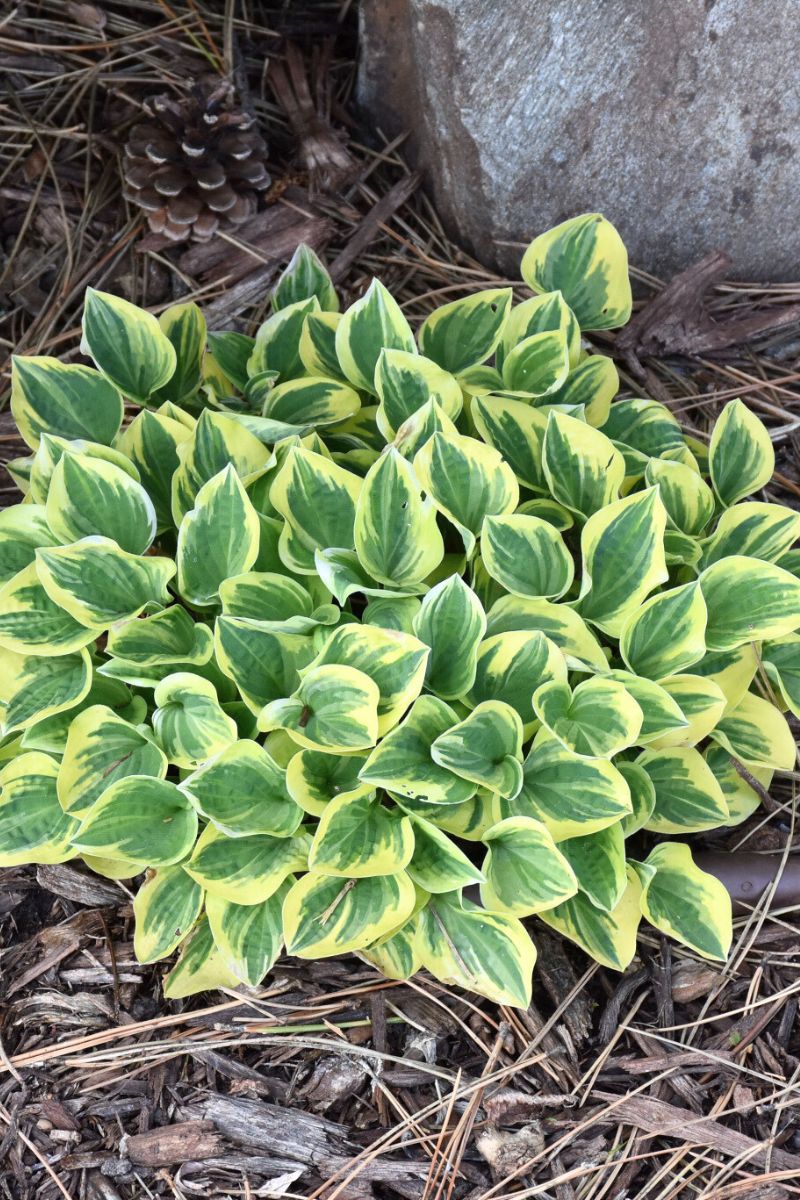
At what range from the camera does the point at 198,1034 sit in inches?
48.1

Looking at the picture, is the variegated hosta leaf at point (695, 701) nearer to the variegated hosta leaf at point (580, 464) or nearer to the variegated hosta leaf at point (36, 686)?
the variegated hosta leaf at point (580, 464)

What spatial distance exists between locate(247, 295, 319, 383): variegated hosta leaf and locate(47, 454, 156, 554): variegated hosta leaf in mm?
359

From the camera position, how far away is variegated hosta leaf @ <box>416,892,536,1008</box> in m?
1.04

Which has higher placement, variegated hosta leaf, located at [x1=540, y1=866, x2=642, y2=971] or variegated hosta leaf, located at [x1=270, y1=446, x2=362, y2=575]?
variegated hosta leaf, located at [x1=270, y1=446, x2=362, y2=575]

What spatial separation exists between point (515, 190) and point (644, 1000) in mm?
1371

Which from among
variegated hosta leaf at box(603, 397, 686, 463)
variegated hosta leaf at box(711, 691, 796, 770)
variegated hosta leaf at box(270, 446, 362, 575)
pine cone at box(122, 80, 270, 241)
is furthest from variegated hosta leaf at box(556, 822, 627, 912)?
→ pine cone at box(122, 80, 270, 241)

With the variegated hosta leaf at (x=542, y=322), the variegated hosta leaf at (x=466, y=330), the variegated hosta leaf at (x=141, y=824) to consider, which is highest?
the variegated hosta leaf at (x=542, y=322)

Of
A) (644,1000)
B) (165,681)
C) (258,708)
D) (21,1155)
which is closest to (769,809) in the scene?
(644,1000)

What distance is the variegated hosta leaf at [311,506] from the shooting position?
117 cm

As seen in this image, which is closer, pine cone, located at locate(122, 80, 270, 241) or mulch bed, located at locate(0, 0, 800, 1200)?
mulch bed, located at locate(0, 0, 800, 1200)

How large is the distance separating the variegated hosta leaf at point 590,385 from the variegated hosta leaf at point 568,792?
57cm

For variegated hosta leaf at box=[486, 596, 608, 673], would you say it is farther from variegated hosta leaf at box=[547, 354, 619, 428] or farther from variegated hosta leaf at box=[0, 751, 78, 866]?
variegated hosta leaf at box=[0, 751, 78, 866]

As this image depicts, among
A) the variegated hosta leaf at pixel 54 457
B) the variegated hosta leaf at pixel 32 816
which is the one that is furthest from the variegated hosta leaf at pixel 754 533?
the variegated hosta leaf at pixel 32 816

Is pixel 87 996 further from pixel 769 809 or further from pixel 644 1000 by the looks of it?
pixel 769 809
